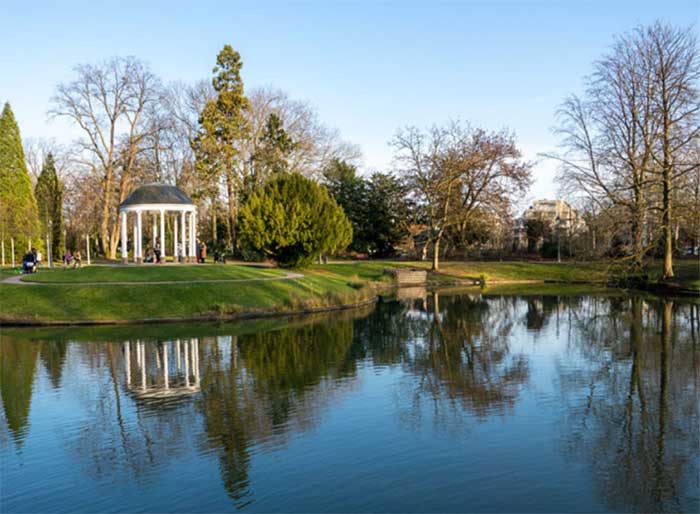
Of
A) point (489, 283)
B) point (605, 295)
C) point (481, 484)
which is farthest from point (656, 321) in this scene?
point (489, 283)

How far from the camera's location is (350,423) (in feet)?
33.3

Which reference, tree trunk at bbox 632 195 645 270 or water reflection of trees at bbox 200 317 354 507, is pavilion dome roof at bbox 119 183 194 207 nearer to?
water reflection of trees at bbox 200 317 354 507

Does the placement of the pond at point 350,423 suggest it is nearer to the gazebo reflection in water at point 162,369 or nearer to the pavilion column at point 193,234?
the gazebo reflection in water at point 162,369

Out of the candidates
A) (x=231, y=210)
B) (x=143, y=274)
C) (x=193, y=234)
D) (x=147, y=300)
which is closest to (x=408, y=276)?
(x=231, y=210)

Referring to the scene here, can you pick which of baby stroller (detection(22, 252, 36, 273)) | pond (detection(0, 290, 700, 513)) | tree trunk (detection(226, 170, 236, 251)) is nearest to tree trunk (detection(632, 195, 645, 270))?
pond (detection(0, 290, 700, 513))

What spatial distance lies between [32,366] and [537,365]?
39.0 feet

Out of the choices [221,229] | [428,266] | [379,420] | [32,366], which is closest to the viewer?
[379,420]

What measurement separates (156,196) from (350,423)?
84.9 feet

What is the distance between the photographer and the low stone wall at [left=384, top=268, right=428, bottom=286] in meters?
42.1

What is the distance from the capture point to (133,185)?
4931 centimetres

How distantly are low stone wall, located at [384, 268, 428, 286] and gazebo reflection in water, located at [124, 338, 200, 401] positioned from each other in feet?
81.9

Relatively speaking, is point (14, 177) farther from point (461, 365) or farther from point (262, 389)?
point (461, 365)

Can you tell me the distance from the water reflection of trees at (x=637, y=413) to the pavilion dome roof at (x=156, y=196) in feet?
72.9

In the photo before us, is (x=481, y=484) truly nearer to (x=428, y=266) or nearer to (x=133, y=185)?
(x=428, y=266)
